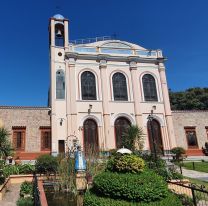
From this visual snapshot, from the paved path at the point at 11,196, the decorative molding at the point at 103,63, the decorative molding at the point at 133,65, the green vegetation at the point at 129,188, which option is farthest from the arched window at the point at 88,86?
the green vegetation at the point at 129,188

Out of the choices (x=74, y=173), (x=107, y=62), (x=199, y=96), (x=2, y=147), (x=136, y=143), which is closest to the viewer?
(x=74, y=173)

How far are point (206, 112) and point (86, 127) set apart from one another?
13.9 metres

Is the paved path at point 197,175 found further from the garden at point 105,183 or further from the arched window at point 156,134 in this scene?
the arched window at point 156,134

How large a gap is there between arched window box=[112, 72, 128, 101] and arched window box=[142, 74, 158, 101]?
87.4 inches

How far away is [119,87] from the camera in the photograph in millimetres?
25969

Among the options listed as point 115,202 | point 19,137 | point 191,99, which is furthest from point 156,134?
point 191,99

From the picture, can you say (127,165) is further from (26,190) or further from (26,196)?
(26,190)

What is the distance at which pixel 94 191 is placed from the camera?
22.3 ft

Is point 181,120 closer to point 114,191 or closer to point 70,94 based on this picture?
point 70,94

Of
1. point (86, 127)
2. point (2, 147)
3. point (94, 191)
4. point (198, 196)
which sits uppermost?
point (86, 127)

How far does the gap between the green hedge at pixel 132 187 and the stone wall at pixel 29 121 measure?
16.7m

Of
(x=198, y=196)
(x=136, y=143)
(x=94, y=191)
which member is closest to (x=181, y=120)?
(x=136, y=143)

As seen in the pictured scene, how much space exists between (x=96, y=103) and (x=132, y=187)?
18.7m

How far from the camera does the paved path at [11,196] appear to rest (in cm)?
989
